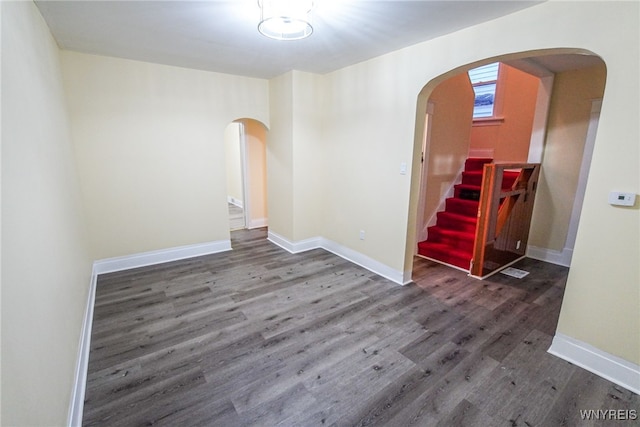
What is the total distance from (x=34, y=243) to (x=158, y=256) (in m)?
2.69

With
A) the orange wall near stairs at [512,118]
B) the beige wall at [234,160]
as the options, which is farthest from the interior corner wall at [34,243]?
the orange wall near stairs at [512,118]

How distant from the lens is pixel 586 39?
1.87 metres

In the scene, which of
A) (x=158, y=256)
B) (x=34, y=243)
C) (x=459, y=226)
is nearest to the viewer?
(x=34, y=243)

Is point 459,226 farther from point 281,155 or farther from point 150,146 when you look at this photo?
point 150,146

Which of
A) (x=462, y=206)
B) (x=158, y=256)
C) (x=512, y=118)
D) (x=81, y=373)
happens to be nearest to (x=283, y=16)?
(x=81, y=373)

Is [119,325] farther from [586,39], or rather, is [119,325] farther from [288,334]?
[586,39]

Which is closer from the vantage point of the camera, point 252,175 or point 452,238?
point 452,238

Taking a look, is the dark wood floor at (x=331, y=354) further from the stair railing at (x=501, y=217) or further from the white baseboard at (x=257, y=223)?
the white baseboard at (x=257, y=223)

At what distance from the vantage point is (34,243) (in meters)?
1.37

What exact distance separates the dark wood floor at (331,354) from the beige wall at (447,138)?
145 cm

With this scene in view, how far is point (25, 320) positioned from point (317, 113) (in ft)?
12.3

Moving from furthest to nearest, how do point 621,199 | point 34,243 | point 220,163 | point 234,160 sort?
point 234,160, point 220,163, point 621,199, point 34,243

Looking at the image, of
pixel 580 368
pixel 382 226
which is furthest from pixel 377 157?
pixel 580 368

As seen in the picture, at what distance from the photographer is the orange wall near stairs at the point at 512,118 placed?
497cm
